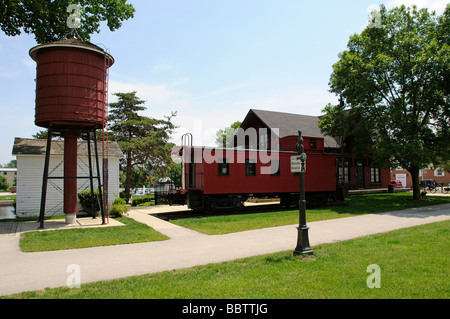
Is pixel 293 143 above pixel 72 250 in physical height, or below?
above

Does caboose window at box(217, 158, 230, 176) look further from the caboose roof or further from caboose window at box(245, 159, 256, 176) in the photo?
the caboose roof

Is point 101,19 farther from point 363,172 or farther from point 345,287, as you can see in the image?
point 363,172

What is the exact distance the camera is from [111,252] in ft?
25.3

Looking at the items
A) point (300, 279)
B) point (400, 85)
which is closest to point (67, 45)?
point (300, 279)

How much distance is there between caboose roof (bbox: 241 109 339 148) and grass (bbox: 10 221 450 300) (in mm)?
19880

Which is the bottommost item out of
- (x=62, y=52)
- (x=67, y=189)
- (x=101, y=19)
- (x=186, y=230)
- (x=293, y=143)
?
(x=186, y=230)

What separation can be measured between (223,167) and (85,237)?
7.95 metres

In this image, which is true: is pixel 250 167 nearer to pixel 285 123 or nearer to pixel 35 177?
pixel 35 177

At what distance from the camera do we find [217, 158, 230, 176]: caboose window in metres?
16.0

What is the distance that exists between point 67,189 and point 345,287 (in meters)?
11.6

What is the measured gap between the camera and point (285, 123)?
28.3m
